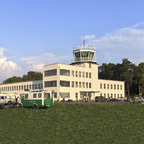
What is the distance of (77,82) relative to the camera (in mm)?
75312

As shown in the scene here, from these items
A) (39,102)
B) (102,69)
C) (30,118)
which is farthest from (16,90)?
(30,118)

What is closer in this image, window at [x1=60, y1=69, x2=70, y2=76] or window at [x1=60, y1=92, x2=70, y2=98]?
window at [x1=60, y1=92, x2=70, y2=98]

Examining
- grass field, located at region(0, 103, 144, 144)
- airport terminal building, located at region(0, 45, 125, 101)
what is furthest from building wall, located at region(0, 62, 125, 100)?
grass field, located at region(0, 103, 144, 144)

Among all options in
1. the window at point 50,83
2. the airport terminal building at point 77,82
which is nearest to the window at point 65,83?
the airport terminal building at point 77,82

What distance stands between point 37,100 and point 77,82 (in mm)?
43267

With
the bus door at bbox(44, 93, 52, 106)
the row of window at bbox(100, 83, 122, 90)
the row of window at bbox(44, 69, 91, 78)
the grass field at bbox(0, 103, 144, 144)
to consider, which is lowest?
the grass field at bbox(0, 103, 144, 144)

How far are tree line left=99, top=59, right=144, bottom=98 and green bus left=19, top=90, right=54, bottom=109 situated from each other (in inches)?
2950

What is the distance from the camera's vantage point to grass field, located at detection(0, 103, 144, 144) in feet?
58.0

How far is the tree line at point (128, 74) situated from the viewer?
4186 inches

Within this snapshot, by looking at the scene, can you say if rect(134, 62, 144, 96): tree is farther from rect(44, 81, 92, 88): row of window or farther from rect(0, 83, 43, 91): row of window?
rect(0, 83, 43, 91): row of window

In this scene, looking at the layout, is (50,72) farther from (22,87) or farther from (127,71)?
(127,71)

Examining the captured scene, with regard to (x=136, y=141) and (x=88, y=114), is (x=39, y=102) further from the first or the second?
(x=136, y=141)

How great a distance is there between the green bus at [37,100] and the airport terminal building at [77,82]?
34.1 metres

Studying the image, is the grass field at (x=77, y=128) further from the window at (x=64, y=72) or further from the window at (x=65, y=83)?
the window at (x=64, y=72)
